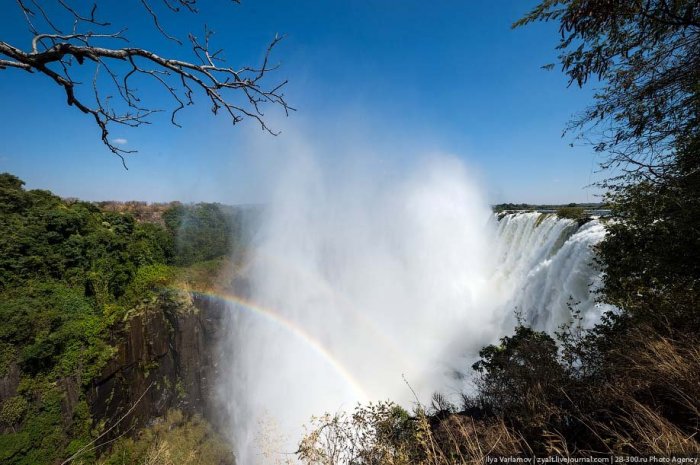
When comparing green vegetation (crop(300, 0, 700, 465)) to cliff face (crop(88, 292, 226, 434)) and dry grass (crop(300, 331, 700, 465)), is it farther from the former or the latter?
cliff face (crop(88, 292, 226, 434))

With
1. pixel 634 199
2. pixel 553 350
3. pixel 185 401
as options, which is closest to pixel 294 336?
pixel 185 401

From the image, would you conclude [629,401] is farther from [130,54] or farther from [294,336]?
[294,336]

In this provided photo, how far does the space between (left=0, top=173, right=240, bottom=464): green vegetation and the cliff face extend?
2.66 feet

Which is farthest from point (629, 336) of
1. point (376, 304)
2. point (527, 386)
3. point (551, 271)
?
point (376, 304)

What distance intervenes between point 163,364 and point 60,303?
7374 mm

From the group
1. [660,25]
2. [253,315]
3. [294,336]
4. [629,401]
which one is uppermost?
[253,315]

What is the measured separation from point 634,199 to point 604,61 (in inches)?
116

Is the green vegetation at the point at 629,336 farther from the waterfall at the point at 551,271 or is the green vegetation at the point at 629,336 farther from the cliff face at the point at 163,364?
the cliff face at the point at 163,364

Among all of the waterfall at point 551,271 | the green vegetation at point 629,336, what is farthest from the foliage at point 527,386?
the waterfall at point 551,271

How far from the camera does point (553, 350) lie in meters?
6.26

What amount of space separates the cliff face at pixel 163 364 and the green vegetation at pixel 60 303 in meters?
0.81

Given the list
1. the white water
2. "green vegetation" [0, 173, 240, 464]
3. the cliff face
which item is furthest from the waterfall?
"green vegetation" [0, 173, 240, 464]

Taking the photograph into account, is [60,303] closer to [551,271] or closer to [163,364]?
[163,364]

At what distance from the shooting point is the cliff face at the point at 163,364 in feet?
56.4
